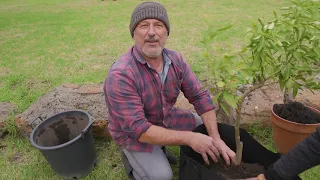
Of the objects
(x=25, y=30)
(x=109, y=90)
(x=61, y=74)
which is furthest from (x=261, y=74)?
(x=25, y=30)

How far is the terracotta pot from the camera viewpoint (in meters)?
2.62

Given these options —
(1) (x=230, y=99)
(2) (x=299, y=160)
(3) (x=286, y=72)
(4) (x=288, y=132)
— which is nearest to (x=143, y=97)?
(1) (x=230, y=99)

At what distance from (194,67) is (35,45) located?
4.12 meters

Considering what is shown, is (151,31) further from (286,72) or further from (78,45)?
(78,45)

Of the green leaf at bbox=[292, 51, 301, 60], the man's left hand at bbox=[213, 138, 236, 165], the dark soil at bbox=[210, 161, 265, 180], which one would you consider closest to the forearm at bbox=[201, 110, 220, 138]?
the man's left hand at bbox=[213, 138, 236, 165]

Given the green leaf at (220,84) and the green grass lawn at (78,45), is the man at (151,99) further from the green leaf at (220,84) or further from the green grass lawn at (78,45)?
the green leaf at (220,84)

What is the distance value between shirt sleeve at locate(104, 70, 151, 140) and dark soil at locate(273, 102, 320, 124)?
4.75 ft

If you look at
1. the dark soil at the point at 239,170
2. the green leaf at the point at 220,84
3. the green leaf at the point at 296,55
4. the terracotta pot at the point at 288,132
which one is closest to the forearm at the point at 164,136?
the dark soil at the point at 239,170

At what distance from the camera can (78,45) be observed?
6828mm

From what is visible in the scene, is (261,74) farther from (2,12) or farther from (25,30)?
(2,12)

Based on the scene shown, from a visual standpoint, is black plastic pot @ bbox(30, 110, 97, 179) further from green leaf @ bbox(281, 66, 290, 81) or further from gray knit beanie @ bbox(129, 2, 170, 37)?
green leaf @ bbox(281, 66, 290, 81)

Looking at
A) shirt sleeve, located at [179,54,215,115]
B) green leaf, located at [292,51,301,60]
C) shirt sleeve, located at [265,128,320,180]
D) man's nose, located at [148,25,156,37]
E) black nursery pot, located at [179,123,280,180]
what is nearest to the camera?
shirt sleeve, located at [265,128,320,180]

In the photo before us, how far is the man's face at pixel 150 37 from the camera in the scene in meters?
2.24

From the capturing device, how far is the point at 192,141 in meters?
2.09
